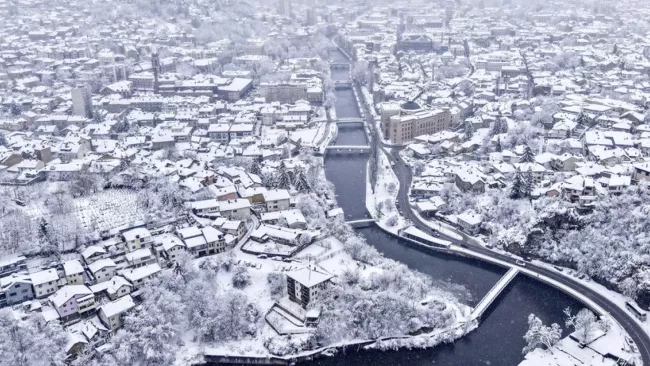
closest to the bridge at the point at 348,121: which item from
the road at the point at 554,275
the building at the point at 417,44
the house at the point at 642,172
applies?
the road at the point at 554,275

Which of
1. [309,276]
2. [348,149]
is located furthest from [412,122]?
[309,276]

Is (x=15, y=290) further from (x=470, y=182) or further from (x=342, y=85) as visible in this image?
(x=342, y=85)

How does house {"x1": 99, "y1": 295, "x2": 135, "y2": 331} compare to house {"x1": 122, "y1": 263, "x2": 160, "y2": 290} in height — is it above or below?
below

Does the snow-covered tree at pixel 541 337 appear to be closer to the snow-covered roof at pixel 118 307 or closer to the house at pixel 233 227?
the house at pixel 233 227

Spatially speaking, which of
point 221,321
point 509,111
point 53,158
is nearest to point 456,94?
point 509,111

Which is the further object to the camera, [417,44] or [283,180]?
[417,44]

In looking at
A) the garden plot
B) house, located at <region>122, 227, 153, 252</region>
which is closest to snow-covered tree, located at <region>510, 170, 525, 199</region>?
house, located at <region>122, 227, 153, 252</region>

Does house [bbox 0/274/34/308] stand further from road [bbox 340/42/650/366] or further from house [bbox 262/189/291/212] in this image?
road [bbox 340/42/650/366]
